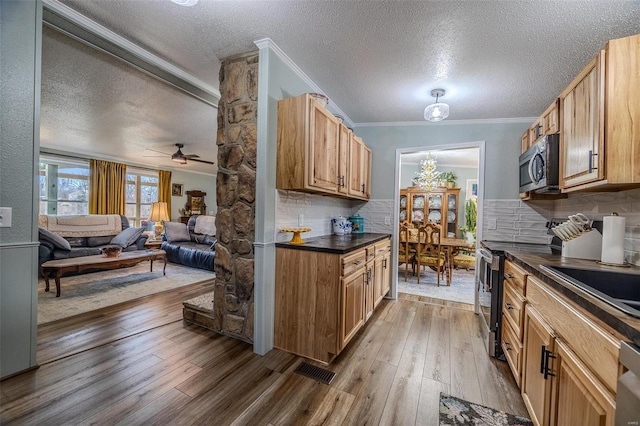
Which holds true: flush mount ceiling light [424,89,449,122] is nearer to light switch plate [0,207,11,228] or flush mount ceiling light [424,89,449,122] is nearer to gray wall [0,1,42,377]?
gray wall [0,1,42,377]

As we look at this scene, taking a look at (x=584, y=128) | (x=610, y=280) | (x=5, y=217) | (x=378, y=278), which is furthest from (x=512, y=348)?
(x=5, y=217)

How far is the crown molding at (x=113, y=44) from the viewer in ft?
5.98

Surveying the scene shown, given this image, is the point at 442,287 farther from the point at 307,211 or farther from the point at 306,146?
the point at 306,146

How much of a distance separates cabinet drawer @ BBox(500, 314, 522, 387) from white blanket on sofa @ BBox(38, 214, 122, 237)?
6950 mm

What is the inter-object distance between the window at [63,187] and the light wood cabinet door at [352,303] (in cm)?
728

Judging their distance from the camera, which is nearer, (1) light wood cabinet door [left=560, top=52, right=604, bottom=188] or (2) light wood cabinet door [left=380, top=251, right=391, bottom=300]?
(1) light wood cabinet door [left=560, top=52, right=604, bottom=188]

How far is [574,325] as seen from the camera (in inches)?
40.3

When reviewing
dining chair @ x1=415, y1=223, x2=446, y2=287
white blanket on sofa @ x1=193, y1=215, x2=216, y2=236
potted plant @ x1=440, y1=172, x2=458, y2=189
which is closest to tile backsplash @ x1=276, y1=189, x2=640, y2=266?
dining chair @ x1=415, y1=223, x2=446, y2=287

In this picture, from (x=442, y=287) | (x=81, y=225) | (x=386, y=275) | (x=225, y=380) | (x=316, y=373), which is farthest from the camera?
(x=81, y=225)

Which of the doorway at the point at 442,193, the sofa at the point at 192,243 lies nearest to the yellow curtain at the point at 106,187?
the sofa at the point at 192,243

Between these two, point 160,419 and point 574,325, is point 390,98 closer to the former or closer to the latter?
point 574,325

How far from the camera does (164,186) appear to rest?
7664 millimetres

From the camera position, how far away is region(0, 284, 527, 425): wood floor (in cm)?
148

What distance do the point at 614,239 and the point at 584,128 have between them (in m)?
0.72
